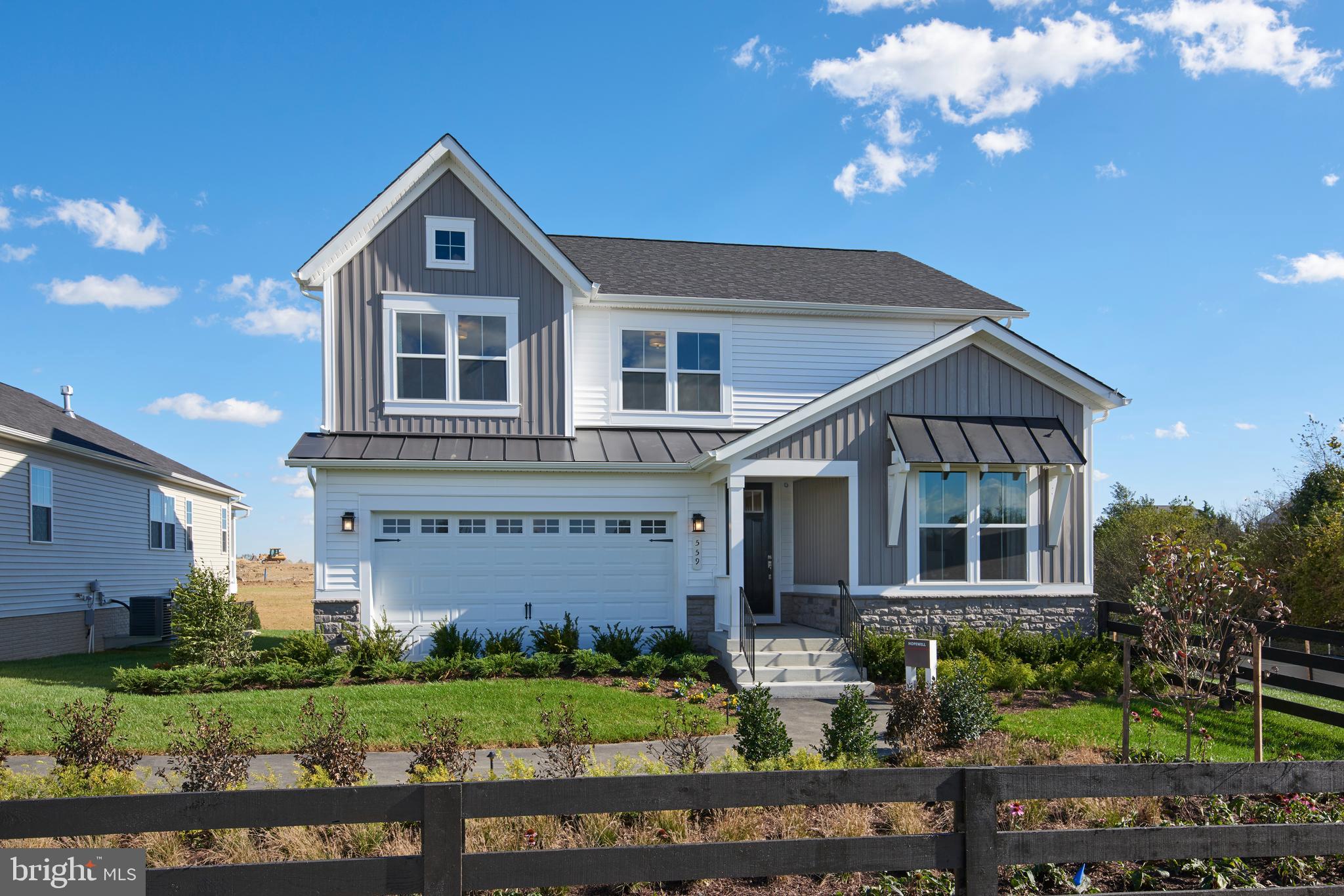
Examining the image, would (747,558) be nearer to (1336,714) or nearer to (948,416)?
(948,416)

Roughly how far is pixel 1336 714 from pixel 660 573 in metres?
9.34

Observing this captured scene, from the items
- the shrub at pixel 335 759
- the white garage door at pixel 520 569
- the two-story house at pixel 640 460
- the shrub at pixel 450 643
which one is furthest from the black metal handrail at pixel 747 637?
the shrub at pixel 335 759

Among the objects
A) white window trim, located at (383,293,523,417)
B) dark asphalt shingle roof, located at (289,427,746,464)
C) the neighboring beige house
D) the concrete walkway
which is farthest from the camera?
the neighboring beige house

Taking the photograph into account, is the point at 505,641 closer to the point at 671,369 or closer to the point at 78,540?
the point at 671,369

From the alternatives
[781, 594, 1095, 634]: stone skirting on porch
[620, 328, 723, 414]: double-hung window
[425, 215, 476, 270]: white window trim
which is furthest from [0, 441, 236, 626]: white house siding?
[781, 594, 1095, 634]: stone skirting on porch

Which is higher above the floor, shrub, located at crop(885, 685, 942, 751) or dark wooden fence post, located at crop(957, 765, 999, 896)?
dark wooden fence post, located at crop(957, 765, 999, 896)

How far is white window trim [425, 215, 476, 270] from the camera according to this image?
Result: 1473cm

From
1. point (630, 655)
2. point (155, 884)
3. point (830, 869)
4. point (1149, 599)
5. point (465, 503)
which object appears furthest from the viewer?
point (465, 503)

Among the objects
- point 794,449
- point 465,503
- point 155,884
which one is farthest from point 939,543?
point 155,884

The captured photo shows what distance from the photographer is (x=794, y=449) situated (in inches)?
517

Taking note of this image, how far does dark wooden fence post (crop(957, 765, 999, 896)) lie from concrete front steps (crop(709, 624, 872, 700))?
7132mm

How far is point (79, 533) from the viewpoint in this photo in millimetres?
18203

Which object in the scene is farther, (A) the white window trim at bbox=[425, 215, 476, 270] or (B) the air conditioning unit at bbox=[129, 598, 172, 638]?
(B) the air conditioning unit at bbox=[129, 598, 172, 638]

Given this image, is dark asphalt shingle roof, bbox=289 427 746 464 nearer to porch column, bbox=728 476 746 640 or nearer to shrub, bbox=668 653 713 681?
porch column, bbox=728 476 746 640
